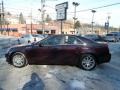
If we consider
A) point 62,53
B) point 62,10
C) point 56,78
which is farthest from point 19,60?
point 62,10

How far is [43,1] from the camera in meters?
44.8

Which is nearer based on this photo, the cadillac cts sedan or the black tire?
the cadillac cts sedan

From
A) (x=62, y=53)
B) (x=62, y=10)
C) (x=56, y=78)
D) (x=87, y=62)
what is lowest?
(x=56, y=78)

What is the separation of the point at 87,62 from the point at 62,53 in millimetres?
1153

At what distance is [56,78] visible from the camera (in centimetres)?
836

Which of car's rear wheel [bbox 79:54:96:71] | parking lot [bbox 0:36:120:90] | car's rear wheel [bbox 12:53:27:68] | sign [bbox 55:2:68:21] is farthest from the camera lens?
sign [bbox 55:2:68:21]

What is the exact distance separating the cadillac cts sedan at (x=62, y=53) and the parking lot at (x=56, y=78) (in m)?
0.31

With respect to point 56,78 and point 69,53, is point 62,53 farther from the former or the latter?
point 56,78

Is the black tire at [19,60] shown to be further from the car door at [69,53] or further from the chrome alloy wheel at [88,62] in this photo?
the chrome alloy wheel at [88,62]

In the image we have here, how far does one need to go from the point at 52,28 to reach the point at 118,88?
7805 centimetres

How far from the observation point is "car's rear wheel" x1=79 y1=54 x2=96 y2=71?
10117mm

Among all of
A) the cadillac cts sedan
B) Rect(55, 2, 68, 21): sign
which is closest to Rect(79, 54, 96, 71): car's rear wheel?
the cadillac cts sedan

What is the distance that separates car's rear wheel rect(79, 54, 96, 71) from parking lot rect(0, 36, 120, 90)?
0.71 ft

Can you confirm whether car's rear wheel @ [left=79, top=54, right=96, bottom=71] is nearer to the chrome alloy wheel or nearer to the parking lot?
the chrome alloy wheel
